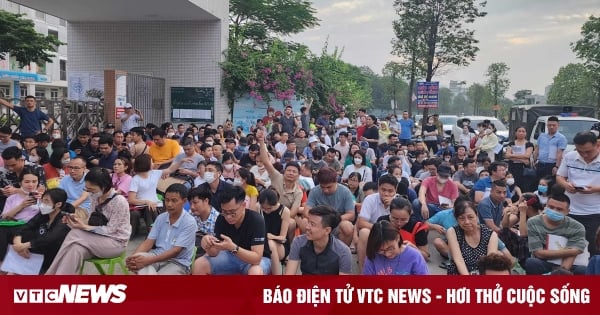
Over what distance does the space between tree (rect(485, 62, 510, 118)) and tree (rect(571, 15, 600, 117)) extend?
14.7 metres

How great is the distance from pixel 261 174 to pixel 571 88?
92.1 feet

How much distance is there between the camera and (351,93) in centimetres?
2408

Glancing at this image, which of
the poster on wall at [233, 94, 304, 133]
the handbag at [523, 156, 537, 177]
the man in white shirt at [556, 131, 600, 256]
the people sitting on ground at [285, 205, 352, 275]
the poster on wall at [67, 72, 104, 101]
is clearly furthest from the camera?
the poster on wall at [233, 94, 304, 133]

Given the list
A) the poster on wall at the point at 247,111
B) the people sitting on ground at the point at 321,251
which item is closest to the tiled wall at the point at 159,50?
the poster on wall at the point at 247,111

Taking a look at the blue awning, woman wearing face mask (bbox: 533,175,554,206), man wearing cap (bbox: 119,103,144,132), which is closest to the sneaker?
woman wearing face mask (bbox: 533,175,554,206)

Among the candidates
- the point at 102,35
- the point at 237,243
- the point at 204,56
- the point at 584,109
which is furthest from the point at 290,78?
the point at 237,243

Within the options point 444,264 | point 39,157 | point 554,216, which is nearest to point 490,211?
point 444,264

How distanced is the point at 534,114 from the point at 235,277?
13.6 meters

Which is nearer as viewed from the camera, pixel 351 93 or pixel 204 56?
pixel 204 56

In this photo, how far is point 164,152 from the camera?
8023mm

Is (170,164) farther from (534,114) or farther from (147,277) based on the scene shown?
(534,114)

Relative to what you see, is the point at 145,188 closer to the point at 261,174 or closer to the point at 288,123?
the point at 261,174

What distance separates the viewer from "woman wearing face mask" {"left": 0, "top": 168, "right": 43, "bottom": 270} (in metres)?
5.19

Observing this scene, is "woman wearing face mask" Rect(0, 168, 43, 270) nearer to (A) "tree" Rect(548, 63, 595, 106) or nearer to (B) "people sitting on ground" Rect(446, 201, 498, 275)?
(B) "people sitting on ground" Rect(446, 201, 498, 275)
